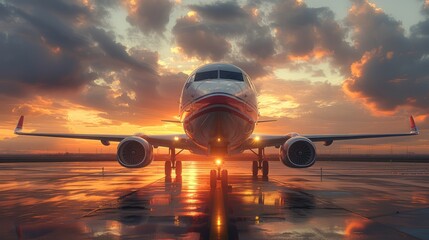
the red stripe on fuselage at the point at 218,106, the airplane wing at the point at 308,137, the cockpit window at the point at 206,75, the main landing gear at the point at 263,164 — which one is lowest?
the main landing gear at the point at 263,164

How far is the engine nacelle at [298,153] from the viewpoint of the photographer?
17469mm

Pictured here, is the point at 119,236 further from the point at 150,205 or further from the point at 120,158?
the point at 120,158

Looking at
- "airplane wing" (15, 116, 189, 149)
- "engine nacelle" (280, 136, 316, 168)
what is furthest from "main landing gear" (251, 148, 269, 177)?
"engine nacelle" (280, 136, 316, 168)

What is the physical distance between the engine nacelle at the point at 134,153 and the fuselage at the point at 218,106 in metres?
3.23

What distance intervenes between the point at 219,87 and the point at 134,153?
20.9 ft

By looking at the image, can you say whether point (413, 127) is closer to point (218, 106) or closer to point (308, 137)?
point (308, 137)

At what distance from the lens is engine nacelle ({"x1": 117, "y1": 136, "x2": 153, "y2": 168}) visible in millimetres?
17875

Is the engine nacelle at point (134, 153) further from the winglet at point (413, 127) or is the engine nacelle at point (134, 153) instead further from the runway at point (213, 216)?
the winglet at point (413, 127)

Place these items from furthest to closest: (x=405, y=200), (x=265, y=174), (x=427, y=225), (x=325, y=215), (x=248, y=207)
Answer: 1. (x=265, y=174)
2. (x=405, y=200)
3. (x=248, y=207)
4. (x=325, y=215)
5. (x=427, y=225)

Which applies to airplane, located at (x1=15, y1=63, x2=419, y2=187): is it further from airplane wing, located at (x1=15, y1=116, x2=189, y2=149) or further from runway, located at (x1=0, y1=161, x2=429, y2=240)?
airplane wing, located at (x1=15, y1=116, x2=189, y2=149)

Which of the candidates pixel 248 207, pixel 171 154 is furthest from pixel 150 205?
pixel 171 154

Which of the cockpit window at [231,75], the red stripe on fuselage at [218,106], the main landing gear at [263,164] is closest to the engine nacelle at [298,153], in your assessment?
the red stripe on fuselage at [218,106]

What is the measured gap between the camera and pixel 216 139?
14.6m

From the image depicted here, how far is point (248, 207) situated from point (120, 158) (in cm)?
833
